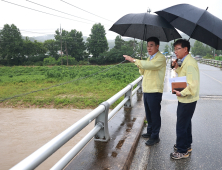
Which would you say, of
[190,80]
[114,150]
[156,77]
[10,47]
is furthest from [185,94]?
[10,47]

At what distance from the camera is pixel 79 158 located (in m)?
2.80

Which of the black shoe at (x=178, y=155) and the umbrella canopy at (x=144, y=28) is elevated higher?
the umbrella canopy at (x=144, y=28)

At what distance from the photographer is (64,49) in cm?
7919

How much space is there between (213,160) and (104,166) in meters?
1.76

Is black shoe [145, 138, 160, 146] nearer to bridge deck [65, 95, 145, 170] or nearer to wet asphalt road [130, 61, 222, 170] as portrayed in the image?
wet asphalt road [130, 61, 222, 170]

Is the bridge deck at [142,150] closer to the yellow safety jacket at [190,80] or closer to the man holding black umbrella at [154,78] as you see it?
the man holding black umbrella at [154,78]

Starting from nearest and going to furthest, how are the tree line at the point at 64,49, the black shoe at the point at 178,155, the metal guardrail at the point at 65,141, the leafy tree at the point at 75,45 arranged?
the metal guardrail at the point at 65,141
the black shoe at the point at 178,155
the tree line at the point at 64,49
the leafy tree at the point at 75,45

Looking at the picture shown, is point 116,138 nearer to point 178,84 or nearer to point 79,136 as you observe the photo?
point 178,84

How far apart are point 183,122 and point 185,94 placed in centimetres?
46

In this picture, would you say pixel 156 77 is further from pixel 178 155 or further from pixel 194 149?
pixel 194 149

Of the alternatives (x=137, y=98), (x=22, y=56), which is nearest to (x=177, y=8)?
(x=137, y=98)

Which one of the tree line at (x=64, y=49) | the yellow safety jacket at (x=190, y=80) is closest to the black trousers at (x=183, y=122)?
the yellow safety jacket at (x=190, y=80)

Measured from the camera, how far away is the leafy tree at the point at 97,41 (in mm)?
80688

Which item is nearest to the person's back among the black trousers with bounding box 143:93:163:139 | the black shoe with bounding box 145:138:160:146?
the black trousers with bounding box 143:93:163:139
